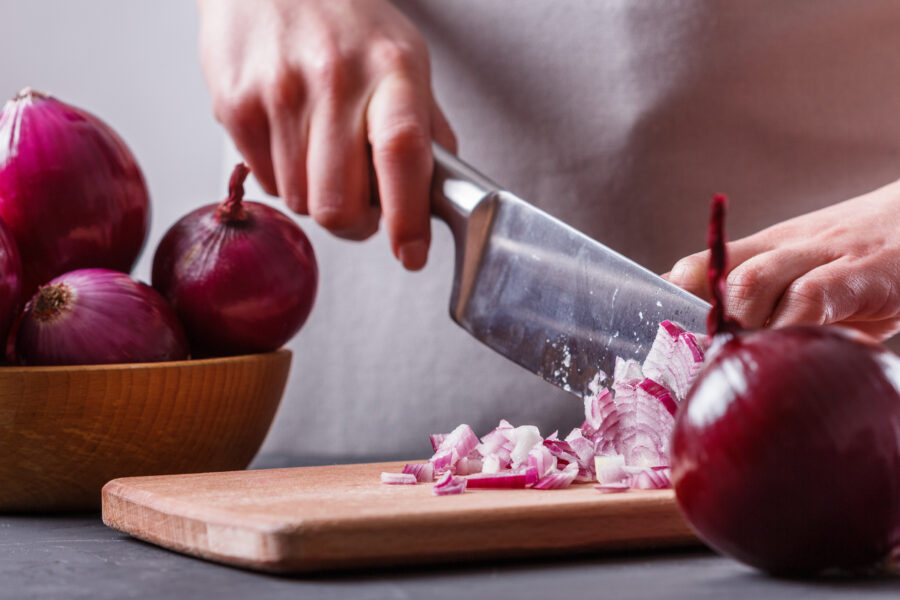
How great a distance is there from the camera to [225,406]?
40.3 inches

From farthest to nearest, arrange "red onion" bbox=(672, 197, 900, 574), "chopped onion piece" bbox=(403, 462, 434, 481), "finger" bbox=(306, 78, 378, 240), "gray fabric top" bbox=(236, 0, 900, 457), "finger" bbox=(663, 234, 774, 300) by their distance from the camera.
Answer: "gray fabric top" bbox=(236, 0, 900, 457) < "finger" bbox=(306, 78, 378, 240) < "finger" bbox=(663, 234, 774, 300) < "chopped onion piece" bbox=(403, 462, 434, 481) < "red onion" bbox=(672, 197, 900, 574)

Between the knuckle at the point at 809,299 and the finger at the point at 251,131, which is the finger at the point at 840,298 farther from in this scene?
the finger at the point at 251,131

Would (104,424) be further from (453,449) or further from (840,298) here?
(840,298)

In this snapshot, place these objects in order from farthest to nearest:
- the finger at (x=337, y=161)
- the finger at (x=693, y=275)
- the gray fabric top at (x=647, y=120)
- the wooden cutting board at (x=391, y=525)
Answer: the gray fabric top at (x=647, y=120) < the finger at (x=337, y=161) < the finger at (x=693, y=275) < the wooden cutting board at (x=391, y=525)

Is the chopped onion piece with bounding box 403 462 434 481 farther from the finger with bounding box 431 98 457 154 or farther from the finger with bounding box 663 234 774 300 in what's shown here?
the finger with bounding box 431 98 457 154

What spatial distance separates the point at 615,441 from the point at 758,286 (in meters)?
0.23

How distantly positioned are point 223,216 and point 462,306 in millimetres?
262

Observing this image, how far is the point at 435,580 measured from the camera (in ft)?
2.22

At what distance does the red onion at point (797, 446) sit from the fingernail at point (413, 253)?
0.58m

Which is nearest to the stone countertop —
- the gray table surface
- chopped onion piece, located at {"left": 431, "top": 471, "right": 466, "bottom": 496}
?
the gray table surface

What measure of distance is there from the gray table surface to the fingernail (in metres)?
0.47

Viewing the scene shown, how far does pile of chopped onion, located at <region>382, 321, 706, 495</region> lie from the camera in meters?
0.88

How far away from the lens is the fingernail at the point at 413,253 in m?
1.16

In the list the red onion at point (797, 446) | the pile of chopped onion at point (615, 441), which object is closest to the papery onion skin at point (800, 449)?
the red onion at point (797, 446)
